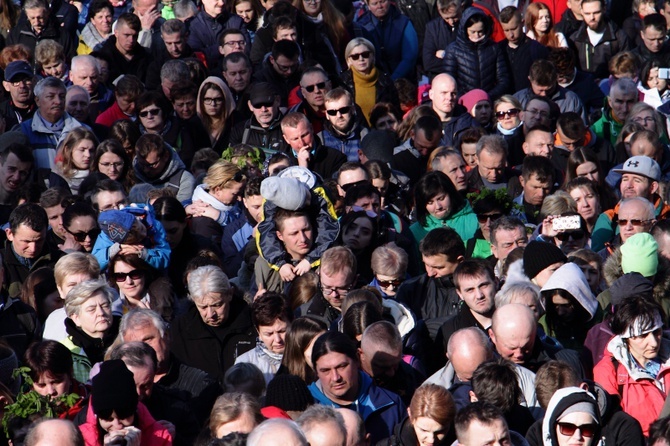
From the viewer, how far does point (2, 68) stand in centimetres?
1490

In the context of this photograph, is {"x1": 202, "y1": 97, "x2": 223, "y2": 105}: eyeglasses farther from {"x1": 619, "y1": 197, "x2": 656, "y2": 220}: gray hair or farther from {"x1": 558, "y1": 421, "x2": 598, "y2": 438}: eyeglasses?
{"x1": 558, "y1": 421, "x2": 598, "y2": 438}: eyeglasses

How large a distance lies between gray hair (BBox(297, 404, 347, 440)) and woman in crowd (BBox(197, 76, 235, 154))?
6.58 m

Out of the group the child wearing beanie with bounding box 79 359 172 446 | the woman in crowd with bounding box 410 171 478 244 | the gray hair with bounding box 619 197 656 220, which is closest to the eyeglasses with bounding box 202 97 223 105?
the woman in crowd with bounding box 410 171 478 244

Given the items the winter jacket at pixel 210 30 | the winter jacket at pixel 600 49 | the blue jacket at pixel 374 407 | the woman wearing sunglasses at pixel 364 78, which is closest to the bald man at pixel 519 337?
the blue jacket at pixel 374 407

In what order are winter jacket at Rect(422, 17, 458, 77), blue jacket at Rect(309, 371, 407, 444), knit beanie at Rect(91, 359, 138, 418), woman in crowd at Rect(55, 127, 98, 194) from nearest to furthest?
knit beanie at Rect(91, 359, 138, 418) → blue jacket at Rect(309, 371, 407, 444) → woman in crowd at Rect(55, 127, 98, 194) → winter jacket at Rect(422, 17, 458, 77)

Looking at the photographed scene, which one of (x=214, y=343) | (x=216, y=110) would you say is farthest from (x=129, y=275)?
(x=216, y=110)

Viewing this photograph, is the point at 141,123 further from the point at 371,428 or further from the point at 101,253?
the point at 371,428

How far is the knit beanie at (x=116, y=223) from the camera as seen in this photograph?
32.8ft

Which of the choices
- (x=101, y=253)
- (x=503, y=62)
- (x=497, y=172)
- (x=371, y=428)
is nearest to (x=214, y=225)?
(x=101, y=253)

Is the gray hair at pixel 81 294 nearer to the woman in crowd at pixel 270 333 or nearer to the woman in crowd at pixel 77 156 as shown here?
the woman in crowd at pixel 270 333

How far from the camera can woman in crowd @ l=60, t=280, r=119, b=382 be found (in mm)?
9289

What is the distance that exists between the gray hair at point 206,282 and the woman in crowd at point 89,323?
557 millimetres

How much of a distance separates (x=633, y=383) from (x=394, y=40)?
26.2 feet

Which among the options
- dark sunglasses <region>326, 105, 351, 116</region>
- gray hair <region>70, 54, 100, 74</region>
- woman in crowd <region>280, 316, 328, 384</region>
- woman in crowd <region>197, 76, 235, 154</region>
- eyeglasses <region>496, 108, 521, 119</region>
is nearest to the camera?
woman in crowd <region>280, 316, 328, 384</region>
